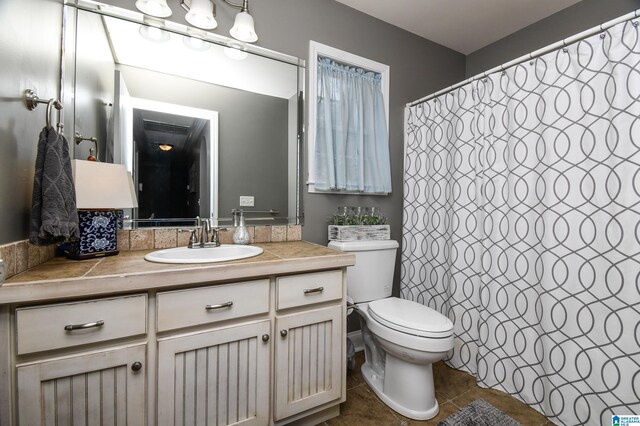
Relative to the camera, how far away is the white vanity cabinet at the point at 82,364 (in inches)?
31.8

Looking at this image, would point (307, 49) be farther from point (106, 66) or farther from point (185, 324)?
point (185, 324)

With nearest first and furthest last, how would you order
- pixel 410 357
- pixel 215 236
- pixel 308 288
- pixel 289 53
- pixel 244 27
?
pixel 308 288 → pixel 410 357 → pixel 215 236 → pixel 244 27 → pixel 289 53

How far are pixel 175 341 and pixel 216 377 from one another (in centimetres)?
22

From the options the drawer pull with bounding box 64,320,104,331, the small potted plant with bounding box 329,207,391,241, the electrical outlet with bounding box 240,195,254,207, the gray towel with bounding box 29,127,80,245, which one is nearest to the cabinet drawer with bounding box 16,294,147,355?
the drawer pull with bounding box 64,320,104,331

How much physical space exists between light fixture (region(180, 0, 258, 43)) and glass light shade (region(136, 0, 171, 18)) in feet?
0.33

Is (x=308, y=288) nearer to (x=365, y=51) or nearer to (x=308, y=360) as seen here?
(x=308, y=360)

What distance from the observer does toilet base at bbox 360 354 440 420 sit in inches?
54.9

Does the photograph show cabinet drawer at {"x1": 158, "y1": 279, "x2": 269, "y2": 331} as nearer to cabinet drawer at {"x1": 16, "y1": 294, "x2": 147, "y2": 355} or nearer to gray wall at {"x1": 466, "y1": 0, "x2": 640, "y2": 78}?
cabinet drawer at {"x1": 16, "y1": 294, "x2": 147, "y2": 355}

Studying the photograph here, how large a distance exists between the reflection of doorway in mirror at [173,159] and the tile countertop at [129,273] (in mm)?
307

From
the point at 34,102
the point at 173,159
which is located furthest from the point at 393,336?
the point at 34,102

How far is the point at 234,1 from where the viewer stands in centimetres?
163

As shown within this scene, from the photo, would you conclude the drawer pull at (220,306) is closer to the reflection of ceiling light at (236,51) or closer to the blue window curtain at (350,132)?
the blue window curtain at (350,132)

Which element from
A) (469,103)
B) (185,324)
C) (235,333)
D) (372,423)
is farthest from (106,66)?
(372,423)

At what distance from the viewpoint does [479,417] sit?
4.60ft
